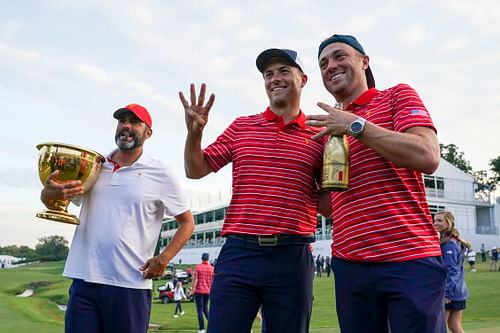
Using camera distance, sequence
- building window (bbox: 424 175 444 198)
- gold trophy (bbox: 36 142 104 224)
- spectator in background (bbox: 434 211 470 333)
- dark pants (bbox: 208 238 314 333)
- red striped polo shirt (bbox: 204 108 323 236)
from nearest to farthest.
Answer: dark pants (bbox: 208 238 314 333) < red striped polo shirt (bbox: 204 108 323 236) < gold trophy (bbox: 36 142 104 224) < spectator in background (bbox: 434 211 470 333) < building window (bbox: 424 175 444 198)

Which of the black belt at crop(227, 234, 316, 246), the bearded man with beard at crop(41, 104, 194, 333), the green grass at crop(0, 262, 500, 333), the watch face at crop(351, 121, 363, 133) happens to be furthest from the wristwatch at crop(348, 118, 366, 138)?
the green grass at crop(0, 262, 500, 333)

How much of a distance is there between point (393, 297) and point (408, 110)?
0.93 meters

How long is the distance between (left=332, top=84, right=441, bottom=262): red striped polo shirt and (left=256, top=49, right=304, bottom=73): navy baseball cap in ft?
3.12

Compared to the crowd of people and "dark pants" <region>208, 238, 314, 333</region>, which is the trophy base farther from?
"dark pants" <region>208, 238, 314, 333</region>

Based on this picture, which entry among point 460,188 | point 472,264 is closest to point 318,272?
point 472,264

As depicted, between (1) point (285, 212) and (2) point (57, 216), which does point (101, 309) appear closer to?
(2) point (57, 216)

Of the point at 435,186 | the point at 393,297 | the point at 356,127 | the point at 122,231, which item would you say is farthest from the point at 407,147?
the point at 435,186

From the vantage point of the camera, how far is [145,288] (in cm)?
397

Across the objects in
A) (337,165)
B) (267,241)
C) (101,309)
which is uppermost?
(337,165)

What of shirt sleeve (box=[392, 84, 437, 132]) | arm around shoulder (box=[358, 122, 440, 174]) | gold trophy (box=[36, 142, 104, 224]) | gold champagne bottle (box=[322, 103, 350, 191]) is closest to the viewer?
arm around shoulder (box=[358, 122, 440, 174])

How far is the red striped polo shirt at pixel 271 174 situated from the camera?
3.24 metres

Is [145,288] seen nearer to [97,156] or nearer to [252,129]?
[97,156]

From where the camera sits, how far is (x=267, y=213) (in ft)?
10.6

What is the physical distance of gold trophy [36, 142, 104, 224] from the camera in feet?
12.1
